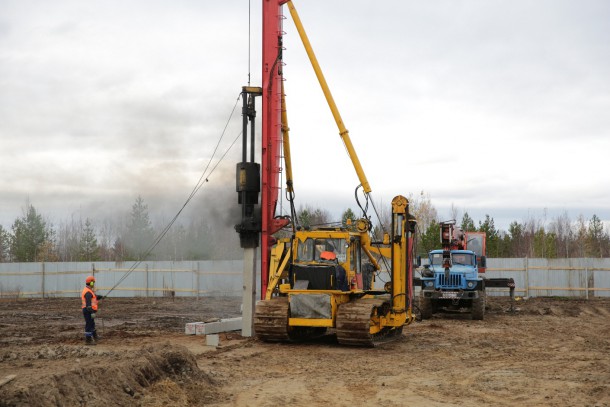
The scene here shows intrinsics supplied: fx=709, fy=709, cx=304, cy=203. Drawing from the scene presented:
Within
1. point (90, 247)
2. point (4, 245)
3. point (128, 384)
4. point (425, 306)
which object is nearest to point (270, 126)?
point (425, 306)

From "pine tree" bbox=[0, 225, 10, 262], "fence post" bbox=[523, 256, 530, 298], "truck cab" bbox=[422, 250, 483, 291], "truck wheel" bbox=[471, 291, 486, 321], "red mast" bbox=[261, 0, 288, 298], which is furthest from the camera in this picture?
"pine tree" bbox=[0, 225, 10, 262]

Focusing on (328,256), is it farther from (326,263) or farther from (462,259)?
(462,259)

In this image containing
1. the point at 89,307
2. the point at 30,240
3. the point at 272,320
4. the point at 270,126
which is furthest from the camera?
the point at 30,240

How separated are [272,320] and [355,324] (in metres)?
2.04

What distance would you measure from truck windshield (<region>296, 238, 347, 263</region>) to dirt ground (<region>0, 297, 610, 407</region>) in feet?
7.25

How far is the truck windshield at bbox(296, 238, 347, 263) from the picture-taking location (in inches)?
697

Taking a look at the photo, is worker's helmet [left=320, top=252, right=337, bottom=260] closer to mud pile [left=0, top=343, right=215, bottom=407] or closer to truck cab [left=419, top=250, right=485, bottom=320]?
mud pile [left=0, top=343, right=215, bottom=407]

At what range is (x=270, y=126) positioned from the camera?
20062 millimetres

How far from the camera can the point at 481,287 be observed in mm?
25578

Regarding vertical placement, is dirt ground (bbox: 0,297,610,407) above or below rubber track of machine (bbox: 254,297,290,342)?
below

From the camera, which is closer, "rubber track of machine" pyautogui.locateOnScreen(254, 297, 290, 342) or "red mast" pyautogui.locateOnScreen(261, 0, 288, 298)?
"rubber track of machine" pyautogui.locateOnScreen(254, 297, 290, 342)

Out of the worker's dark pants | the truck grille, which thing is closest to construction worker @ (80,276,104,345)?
the worker's dark pants

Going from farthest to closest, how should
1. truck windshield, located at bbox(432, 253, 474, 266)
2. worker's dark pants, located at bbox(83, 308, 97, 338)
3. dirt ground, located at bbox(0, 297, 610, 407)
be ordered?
truck windshield, located at bbox(432, 253, 474, 266)
worker's dark pants, located at bbox(83, 308, 97, 338)
dirt ground, located at bbox(0, 297, 610, 407)

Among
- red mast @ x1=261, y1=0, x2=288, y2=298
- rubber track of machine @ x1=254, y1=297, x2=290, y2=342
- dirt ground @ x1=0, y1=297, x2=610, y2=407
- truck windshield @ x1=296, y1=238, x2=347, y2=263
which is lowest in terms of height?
dirt ground @ x1=0, y1=297, x2=610, y2=407
